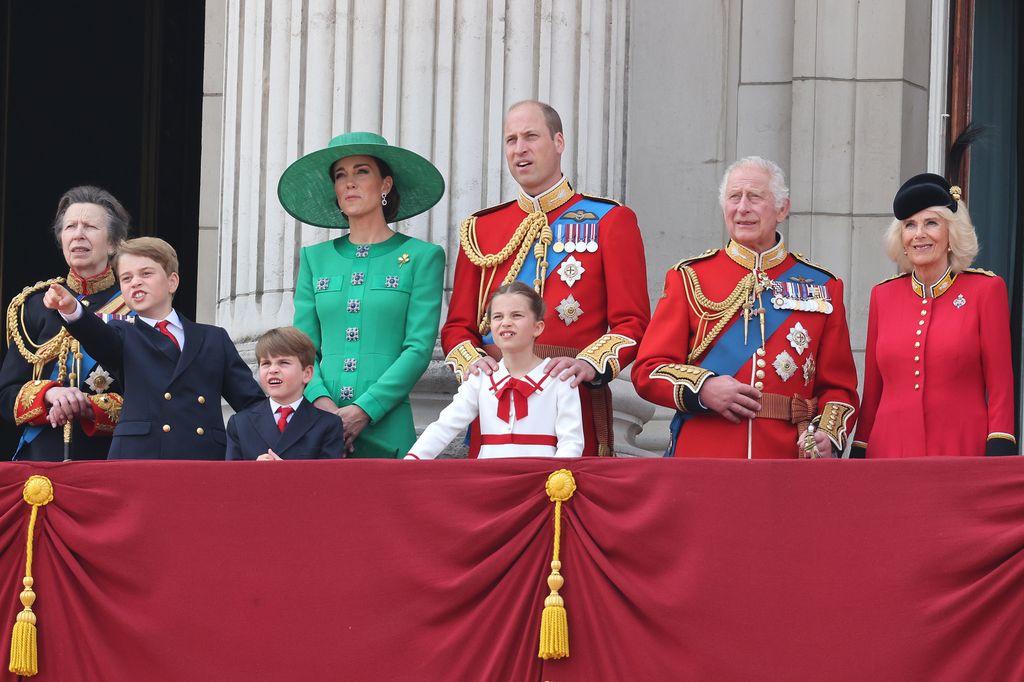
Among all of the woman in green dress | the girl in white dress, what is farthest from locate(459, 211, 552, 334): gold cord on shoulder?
the girl in white dress

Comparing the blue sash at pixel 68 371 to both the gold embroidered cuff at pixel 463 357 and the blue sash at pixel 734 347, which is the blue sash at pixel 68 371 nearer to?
the gold embroidered cuff at pixel 463 357

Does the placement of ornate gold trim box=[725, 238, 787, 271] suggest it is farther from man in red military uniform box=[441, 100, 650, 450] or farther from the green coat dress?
the green coat dress

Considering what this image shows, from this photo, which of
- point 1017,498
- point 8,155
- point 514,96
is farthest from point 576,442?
point 8,155

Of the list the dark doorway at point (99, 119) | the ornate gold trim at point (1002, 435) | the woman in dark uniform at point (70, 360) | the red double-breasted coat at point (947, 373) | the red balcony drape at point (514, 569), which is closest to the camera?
the red balcony drape at point (514, 569)

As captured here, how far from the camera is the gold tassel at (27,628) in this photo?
18.9 feet

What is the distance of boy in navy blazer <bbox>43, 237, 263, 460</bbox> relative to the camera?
6.47m

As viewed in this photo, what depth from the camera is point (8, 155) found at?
455 inches

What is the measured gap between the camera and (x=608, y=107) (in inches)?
324

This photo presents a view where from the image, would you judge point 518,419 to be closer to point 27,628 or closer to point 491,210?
point 491,210

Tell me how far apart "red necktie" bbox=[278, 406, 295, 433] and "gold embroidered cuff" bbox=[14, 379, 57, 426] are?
856mm

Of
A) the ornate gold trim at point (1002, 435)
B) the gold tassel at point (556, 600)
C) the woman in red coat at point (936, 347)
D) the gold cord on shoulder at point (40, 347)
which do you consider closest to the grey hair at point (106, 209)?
the gold cord on shoulder at point (40, 347)

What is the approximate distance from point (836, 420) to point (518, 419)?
1014 millimetres

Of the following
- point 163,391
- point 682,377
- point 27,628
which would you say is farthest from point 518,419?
point 27,628

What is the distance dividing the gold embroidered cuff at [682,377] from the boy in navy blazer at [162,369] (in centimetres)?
134
